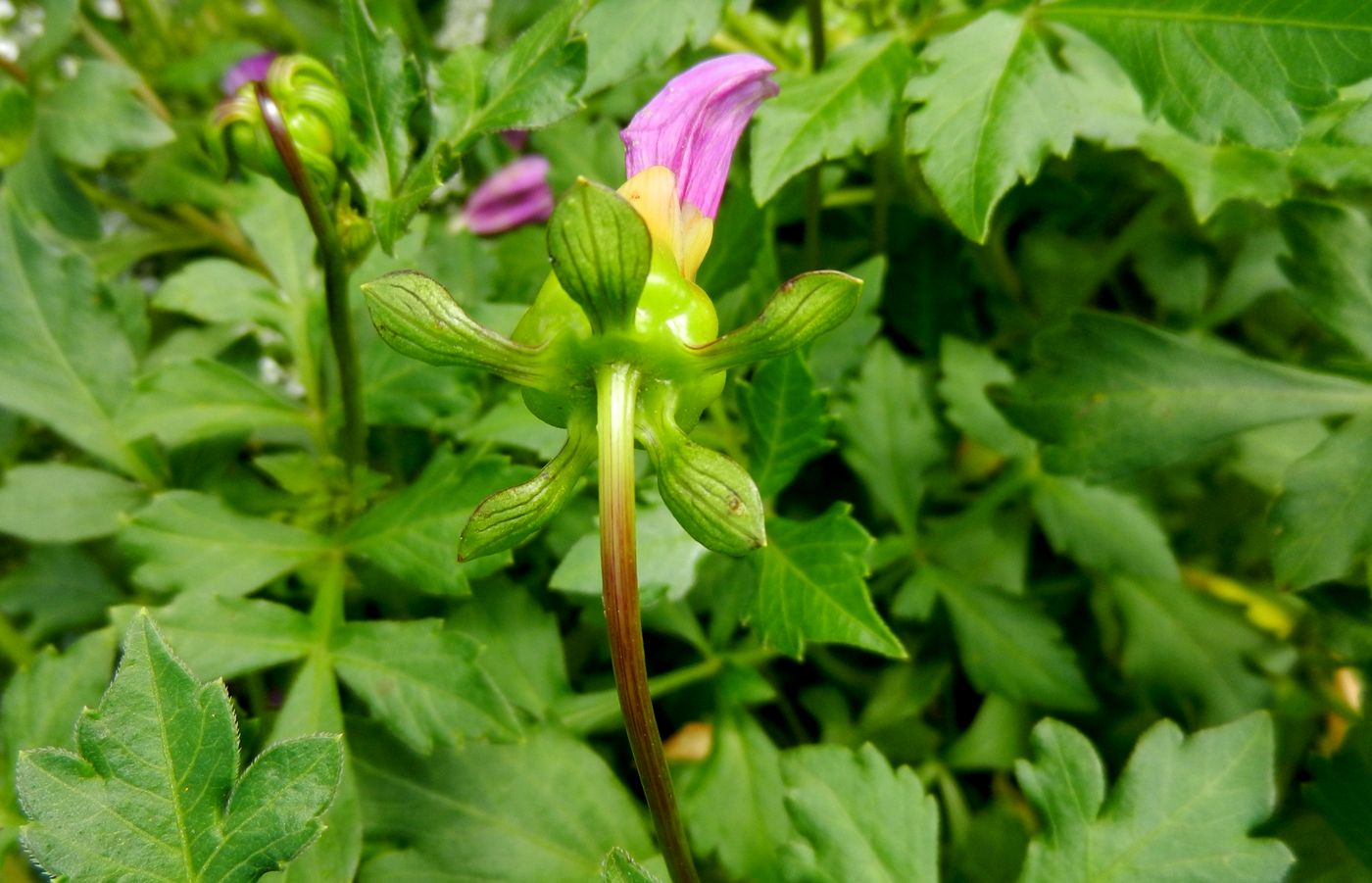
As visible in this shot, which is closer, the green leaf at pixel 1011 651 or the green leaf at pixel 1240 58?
the green leaf at pixel 1240 58

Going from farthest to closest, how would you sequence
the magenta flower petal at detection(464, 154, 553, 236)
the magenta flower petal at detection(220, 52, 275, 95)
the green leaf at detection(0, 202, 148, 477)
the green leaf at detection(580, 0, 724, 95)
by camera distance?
the magenta flower petal at detection(220, 52, 275, 95), the magenta flower petal at detection(464, 154, 553, 236), the green leaf at detection(0, 202, 148, 477), the green leaf at detection(580, 0, 724, 95)

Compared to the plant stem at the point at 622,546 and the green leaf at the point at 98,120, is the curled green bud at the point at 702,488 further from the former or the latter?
the green leaf at the point at 98,120

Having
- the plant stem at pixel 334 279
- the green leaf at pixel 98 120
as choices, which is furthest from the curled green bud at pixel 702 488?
the green leaf at pixel 98 120

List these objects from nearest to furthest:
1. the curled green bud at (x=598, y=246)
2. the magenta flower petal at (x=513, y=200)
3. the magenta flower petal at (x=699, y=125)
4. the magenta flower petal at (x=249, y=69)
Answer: the curled green bud at (x=598, y=246) → the magenta flower petal at (x=699, y=125) → the magenta flower petal at (x=513, y=200) → the magenta flower petal at (x=249, y=69)

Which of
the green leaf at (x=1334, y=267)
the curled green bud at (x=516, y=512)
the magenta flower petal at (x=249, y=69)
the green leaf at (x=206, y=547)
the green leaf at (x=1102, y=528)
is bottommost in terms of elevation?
the green leaf at (x=1102, y=528)

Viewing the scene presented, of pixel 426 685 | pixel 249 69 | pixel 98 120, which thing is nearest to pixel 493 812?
pixel 426 685

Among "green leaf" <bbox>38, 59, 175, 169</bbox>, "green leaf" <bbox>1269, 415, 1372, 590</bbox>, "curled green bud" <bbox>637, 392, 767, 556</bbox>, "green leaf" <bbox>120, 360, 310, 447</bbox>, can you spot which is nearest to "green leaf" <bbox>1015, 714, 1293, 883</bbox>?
"green leaf" <bbox>1269, 415, 1372, 590</bbox>

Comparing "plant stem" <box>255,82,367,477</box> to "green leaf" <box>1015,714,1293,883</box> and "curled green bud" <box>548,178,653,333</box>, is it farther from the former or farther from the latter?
"green leaf" <box>1015,714,1293,883</box>
